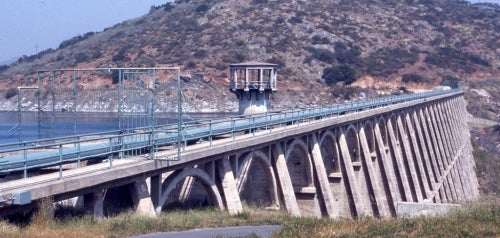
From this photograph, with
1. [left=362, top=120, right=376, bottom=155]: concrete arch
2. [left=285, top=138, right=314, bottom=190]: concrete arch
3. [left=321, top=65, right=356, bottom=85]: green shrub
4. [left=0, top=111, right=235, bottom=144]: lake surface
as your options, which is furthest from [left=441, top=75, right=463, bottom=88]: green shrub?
[left=285, top=138, right=314, bottom=190]: concrete arch

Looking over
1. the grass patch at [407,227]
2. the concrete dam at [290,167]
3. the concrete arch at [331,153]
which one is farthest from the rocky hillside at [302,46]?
the grass patch at [407,227]

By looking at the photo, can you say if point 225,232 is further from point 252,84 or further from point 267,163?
point 252,84

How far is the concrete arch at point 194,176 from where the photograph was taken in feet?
59.2

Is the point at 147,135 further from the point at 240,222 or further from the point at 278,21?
the point at 278,21

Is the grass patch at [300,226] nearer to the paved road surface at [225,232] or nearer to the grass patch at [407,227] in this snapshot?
the grass patch at [407,227]

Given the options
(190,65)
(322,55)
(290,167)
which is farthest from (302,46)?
→ (290,167)

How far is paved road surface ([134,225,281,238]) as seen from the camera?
1500 cm

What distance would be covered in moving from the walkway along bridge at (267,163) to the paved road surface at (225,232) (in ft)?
4.83

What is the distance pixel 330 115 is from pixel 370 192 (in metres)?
6.46

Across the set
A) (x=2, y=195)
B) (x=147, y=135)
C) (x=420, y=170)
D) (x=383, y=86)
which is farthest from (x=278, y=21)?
(x=2, y=195)

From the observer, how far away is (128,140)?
1952 cm

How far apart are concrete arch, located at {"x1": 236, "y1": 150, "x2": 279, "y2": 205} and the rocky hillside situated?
32673mm

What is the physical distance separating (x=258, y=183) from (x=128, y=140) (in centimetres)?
837

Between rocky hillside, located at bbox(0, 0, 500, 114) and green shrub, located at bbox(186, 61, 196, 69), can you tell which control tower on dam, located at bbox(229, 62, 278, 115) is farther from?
green shrub, located at bbox(186, 61, 196, 69)
